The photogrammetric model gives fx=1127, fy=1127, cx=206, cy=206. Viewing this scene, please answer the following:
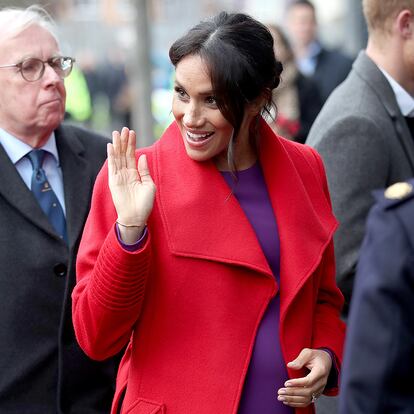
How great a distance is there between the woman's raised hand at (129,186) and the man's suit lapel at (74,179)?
2.73ft

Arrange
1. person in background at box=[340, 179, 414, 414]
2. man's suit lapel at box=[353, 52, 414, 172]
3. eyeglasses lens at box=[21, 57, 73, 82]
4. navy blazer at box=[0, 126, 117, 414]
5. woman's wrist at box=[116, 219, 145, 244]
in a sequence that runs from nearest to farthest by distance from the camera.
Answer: person in background at box=[340, 179, 414, 414] < woman's wrist at box=[116, 219, 145, 244] < navy blazer at box=[0, 126, 117, 414] < eyeglasses lens at box=[21, 57, 73, 82] < man's suit lapel at box=[353, 52, 414, 172]

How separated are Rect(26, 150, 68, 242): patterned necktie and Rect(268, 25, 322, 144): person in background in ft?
9.38

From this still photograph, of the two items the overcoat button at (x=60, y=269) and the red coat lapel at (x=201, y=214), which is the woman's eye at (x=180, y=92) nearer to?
the red coat lapel at (x=201, y=214)

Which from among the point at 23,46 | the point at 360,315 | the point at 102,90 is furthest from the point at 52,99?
the point at 102,90

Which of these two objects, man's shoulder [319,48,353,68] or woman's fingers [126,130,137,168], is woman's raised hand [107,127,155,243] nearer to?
woman's fingers [126,130,137,168]

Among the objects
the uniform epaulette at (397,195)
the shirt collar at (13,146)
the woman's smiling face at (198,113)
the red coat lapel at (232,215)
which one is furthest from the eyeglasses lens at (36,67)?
the uniform epaulette at (397,195)

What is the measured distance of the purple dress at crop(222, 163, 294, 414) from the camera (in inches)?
124

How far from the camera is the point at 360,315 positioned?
7.27 feet

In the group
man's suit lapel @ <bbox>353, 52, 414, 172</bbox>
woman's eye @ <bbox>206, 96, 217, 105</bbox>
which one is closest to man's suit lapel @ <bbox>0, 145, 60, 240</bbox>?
woman's eye @ <bbox>206, 96, 217, 105</bbox>

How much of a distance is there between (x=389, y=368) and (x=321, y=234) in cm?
116

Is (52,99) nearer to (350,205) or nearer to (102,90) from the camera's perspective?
(350,205)

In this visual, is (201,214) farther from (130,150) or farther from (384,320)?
(384,320)

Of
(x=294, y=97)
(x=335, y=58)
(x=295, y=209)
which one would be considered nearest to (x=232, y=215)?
(x=295, y=209)

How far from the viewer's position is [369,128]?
163 inches
